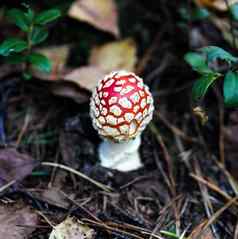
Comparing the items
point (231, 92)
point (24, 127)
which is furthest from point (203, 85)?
point (24, 127)

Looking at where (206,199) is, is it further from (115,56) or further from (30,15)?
(30,15)

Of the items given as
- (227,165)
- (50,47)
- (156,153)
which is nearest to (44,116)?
(50,47)

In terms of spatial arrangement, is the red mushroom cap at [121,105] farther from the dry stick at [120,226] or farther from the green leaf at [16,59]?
the green leaf at [16,59]

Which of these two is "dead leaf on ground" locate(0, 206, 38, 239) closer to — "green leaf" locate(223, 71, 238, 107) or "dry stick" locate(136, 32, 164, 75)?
"green leaf" locate(223, 71, 238, 107)

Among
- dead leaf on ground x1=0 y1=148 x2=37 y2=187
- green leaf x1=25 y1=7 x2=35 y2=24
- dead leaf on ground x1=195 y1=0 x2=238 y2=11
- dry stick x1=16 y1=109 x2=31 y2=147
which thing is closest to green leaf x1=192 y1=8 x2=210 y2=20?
dead leaf on ground x1=195 y1=0 x2=238 y2=11

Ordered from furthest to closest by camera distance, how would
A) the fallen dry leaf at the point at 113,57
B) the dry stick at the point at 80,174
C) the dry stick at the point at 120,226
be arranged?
1. the fallen dry leaf at the point at 113,57
2. the dry stick at the point at 80,174
3. the dry stick at the point at 120,226

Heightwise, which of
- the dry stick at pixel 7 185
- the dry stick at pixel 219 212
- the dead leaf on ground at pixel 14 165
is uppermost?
the dead leaf on ground at pixel 14 165

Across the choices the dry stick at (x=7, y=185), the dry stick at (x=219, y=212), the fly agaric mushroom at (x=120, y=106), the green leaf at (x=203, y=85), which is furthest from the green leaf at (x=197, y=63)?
the dry stick at (x=7, y=185)
